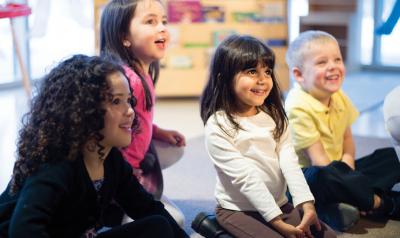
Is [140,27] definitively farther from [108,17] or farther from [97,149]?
[97,149]

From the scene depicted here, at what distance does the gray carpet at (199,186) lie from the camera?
168 centimetres

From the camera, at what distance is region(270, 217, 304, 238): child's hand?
1427 millimetres

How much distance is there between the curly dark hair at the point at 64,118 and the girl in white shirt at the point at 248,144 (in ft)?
1.13

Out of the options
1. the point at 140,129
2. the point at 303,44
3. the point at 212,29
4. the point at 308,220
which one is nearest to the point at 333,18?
the point at 212,29

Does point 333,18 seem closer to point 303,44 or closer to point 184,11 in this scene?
point 184,11

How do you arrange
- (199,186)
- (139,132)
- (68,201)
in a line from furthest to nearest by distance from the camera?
(199,186)
(139,132)
(68,201)

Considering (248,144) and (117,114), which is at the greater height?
(117,114)

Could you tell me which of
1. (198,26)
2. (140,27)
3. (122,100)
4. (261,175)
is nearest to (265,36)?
(198,26)

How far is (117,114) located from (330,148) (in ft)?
2.57

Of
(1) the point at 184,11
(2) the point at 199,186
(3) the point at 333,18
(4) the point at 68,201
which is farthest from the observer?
(3) the point at 333,18

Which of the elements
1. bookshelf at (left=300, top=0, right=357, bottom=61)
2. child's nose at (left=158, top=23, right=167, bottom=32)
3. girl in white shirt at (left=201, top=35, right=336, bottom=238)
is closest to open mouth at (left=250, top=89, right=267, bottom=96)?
girl in white shirt at (left=201, top=35, right=336, bottom=238)

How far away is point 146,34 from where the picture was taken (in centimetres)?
172

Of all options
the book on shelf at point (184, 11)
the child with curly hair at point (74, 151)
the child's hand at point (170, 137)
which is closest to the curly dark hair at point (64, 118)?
the child with curly hair at point (74, 151)

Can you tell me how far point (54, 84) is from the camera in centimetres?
124
